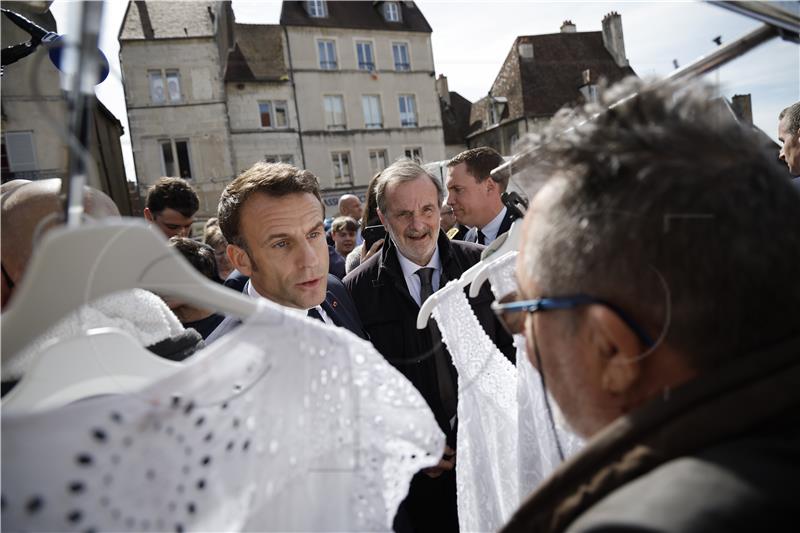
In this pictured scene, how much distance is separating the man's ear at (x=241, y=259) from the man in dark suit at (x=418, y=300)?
2.44 ft

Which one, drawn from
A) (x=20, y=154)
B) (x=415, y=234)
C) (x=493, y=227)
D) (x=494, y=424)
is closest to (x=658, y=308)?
(x=494, y=424)

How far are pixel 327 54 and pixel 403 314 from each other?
2428cm

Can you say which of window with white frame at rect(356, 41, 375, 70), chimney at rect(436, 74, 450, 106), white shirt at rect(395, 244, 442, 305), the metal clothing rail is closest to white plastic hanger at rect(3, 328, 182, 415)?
the metal clothing rail

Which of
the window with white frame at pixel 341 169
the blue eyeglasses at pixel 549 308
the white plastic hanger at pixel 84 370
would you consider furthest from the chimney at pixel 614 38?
the white plastic hanger at pixel 84 370

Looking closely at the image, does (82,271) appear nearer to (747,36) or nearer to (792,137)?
(747,36)

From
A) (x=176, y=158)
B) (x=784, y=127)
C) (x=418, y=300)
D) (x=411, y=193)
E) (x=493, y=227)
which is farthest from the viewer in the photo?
(x=176, y=158)

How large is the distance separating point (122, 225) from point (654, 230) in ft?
2.65

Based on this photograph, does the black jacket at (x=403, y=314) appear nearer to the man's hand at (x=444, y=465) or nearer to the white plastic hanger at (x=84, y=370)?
the man's hand at (x=444, y=465)

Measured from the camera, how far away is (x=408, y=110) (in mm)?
26000

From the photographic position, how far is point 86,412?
742 millimetres

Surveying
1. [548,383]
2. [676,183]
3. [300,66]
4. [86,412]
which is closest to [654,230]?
[676,183]

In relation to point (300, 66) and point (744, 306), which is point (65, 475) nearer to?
point (744, 306)

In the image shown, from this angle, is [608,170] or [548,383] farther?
[548,383]

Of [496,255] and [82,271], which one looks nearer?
[82,271]
